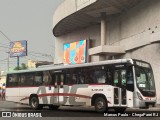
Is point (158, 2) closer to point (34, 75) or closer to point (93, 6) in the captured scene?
point (93, 6)

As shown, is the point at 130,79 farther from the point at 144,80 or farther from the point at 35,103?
the point at 35,103

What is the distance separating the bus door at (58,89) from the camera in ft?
75.8

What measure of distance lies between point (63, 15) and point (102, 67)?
2341 cm

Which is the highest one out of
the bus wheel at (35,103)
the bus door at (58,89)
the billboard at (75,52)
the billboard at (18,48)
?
the billboard at (18,48)

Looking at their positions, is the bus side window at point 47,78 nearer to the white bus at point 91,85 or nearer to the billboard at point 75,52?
the white bus at point 91,85

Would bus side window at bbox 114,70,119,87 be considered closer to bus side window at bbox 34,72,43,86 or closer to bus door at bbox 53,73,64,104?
bus door at bbox 53,73,64,104

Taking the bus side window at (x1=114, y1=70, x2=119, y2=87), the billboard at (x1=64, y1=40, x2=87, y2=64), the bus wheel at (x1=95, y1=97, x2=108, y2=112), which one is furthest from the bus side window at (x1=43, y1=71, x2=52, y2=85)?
the billboard at (x1=64, y1=40, x2=87, y2=64)

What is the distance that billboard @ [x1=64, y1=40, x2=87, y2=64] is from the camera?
48469 mm

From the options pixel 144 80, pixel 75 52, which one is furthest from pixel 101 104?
pixel 75 52

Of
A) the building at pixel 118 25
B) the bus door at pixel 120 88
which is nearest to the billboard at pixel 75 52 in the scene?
the building at pixel 118 25

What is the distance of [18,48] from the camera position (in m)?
70.8

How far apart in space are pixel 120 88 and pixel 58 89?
5.34m

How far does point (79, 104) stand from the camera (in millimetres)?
21891

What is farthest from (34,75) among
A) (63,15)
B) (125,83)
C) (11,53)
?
(11,53)
